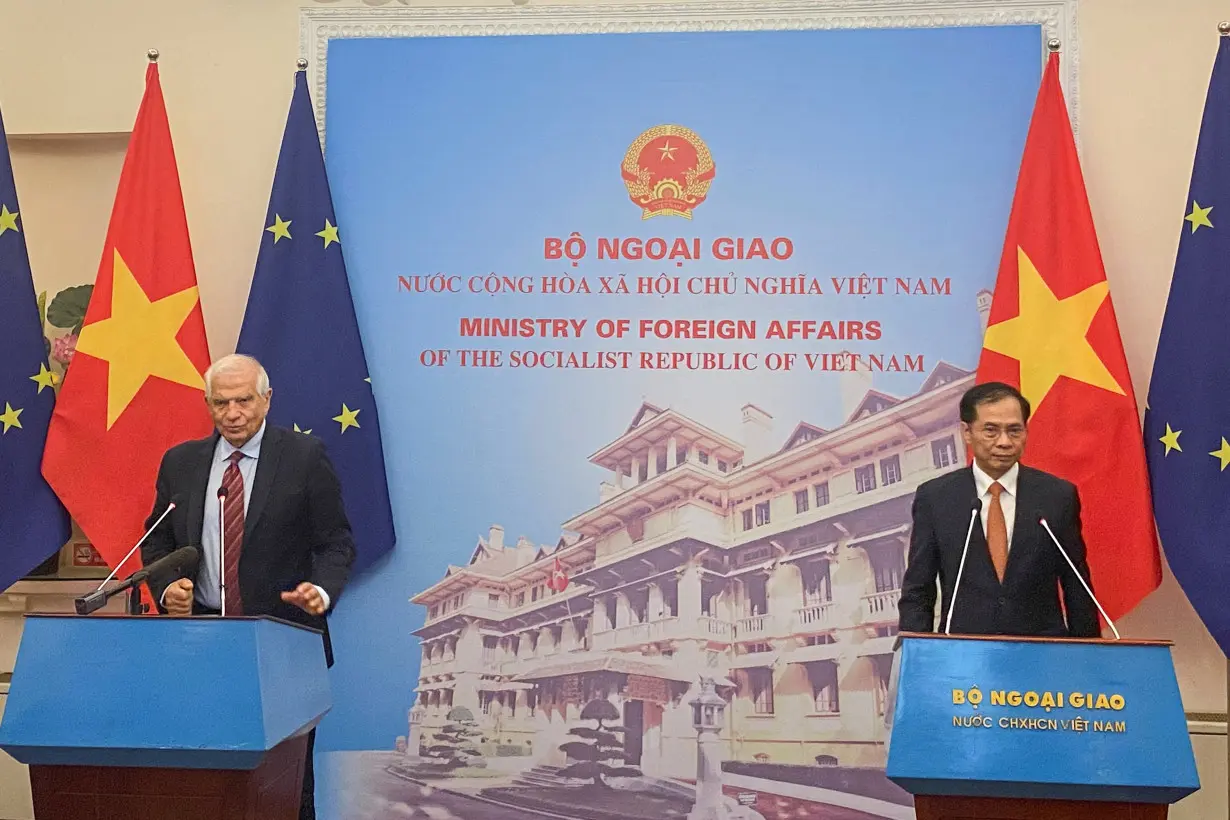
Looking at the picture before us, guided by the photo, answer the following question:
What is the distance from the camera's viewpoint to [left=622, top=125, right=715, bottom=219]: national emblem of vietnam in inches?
173

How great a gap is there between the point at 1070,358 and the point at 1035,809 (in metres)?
1.90

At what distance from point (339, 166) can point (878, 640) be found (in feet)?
7.81

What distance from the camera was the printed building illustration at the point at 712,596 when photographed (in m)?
4.16

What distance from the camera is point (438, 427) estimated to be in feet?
14.5

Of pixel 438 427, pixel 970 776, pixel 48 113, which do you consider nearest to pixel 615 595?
pixel 438 427

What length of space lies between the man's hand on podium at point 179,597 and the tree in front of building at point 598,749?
159 cm

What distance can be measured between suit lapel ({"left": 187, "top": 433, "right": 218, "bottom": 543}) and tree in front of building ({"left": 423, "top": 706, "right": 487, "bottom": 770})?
139 centimetres

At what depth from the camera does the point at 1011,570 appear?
301 cm

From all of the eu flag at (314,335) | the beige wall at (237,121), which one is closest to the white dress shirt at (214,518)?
the eu flag at (314,335)

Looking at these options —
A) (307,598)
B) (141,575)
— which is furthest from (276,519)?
(141,575)

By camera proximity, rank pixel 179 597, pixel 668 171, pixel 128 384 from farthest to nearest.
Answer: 1. pixel 668 171
2. pixel 128 384
3. pixel 179 597

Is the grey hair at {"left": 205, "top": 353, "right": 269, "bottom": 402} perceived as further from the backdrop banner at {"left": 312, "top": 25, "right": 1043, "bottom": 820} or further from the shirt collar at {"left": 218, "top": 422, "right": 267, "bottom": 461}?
the backdrop banner at {"left": 312, "top": 25, "right": 1043, "bottom": 820}

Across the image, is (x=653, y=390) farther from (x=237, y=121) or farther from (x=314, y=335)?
(x=237, y=121)

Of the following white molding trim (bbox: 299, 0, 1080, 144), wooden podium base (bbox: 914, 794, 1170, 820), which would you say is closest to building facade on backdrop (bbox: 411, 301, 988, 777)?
white molding trim (bbox: 299, 0, 1080, 144)
